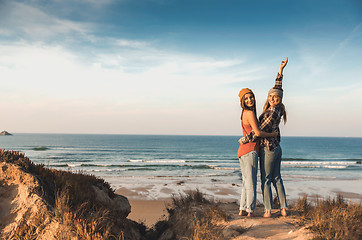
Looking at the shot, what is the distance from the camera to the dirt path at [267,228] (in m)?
4.20

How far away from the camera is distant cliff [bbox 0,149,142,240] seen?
13.5ft

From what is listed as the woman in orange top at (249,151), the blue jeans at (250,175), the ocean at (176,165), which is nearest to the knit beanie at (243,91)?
the woman in orange top at (249,151)

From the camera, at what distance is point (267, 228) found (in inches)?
182

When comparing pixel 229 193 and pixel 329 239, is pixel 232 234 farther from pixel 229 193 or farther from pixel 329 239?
pixel 229 193

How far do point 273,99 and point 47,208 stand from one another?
5076 mm

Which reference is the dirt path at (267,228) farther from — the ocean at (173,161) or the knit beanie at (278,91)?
the ocean at (173,161)

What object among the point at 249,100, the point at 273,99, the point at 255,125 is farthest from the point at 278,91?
the point at 255,125

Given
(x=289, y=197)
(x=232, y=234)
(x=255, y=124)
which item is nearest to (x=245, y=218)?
(x=232, y=234)

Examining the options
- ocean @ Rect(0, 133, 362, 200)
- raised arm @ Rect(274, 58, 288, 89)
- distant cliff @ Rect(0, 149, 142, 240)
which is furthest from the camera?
ocean @ Rect(0, 133, 362, 200)

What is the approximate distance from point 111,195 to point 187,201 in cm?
221

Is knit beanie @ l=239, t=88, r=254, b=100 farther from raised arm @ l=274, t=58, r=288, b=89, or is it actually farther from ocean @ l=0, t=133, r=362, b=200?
ocean @ l=0, t=133, r=362, b=200

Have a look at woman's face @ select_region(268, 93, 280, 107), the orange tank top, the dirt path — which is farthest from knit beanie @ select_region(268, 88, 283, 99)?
the dirt path

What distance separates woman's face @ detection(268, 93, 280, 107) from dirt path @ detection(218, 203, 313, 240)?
2.49m

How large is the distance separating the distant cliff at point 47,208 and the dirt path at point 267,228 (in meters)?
2.26
